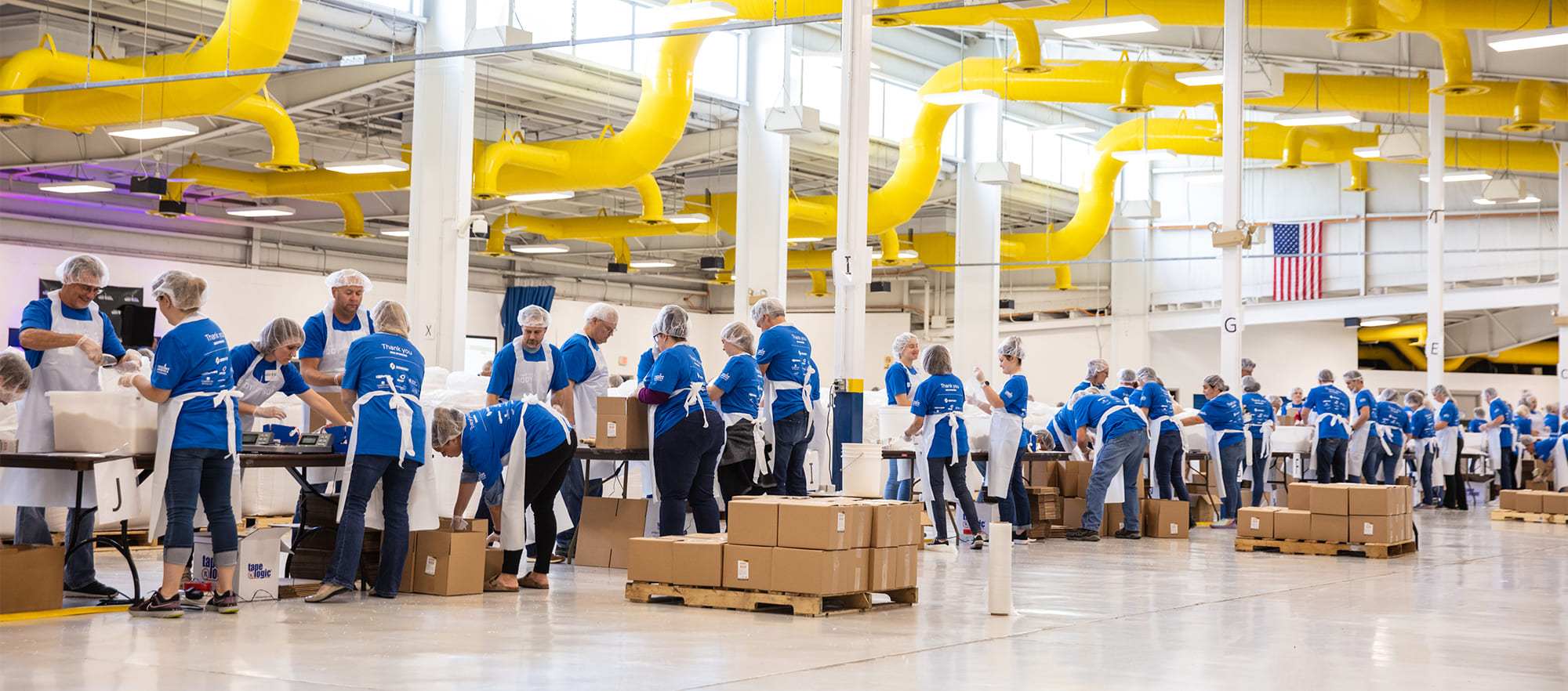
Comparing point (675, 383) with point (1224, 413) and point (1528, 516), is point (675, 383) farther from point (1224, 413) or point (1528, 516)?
point (1528, 516)

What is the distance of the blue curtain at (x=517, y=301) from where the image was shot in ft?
92.3

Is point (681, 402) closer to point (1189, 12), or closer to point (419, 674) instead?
point (419, 674)

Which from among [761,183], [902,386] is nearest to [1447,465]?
[761,183]

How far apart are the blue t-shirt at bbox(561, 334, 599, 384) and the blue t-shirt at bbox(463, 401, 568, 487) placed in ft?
3.80

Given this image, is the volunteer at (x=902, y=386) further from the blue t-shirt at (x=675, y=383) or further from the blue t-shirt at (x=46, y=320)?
the blue t-shirt at (x=46, y=320)

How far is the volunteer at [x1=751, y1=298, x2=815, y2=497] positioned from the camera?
8727 millimetres

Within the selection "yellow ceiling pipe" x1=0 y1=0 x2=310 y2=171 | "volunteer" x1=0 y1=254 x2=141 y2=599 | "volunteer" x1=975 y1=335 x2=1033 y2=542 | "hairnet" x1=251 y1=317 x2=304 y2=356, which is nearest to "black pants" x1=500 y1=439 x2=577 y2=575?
"hairnet" x1=251 y1=317 x2=304 y2=356

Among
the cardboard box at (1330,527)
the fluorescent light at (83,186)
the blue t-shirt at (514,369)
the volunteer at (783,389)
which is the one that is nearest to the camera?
the blue t-shirt at (514,369)

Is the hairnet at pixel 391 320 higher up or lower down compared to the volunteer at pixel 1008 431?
higher up

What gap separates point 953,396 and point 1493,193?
1261cm

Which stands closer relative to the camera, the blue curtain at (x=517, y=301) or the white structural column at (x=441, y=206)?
the white structural column at (x=441, y=206)

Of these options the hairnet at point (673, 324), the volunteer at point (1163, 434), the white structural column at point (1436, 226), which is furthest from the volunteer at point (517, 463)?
the white structural column at point (1436, 226)

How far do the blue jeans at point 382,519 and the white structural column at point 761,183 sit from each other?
29.7 ft

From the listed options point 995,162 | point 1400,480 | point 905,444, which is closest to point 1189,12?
point 995,162
